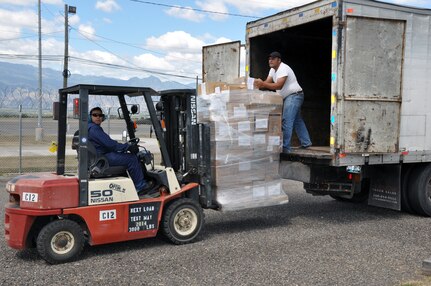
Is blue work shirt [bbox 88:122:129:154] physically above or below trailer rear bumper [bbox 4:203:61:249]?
above

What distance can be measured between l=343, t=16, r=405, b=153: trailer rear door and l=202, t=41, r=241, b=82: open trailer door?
2.86 m

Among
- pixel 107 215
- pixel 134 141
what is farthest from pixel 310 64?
pixel 107 215

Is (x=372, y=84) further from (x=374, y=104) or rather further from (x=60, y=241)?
(x=60, y=241)

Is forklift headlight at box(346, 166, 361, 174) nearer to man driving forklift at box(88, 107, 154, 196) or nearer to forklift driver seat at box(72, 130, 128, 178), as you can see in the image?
man driving forklift at box(88, 107, 154, 196)

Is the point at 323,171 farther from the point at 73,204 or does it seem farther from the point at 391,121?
Result: the point at 73,204

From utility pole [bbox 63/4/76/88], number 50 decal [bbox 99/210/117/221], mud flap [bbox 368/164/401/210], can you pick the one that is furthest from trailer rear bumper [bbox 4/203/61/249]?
utility pole [bbox 63/4/76/88]

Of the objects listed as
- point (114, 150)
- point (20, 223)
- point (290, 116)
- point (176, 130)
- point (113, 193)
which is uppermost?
point (290, 116)

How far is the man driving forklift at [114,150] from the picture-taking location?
602cm

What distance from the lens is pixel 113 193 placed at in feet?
19.3

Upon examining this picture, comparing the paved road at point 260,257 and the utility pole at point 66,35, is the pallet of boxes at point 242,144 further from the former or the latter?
the utility pole at point 66,35

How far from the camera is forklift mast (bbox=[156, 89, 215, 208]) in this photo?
6590 mm

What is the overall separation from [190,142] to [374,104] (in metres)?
2.75

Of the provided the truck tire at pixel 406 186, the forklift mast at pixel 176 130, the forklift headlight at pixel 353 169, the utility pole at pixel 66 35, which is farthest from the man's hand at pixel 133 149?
the utility pole at pixel 66 35

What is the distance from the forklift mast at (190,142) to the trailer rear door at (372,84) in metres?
2.03
